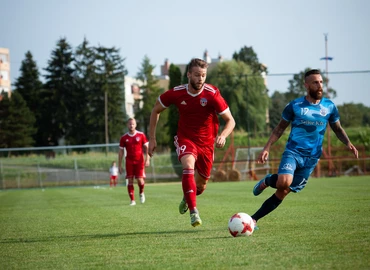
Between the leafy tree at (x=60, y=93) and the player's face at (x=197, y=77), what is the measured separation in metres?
76.2

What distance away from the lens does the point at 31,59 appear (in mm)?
86938

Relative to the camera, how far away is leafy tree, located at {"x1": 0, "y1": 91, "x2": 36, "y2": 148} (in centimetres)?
7412

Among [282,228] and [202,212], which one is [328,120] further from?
[202,212]

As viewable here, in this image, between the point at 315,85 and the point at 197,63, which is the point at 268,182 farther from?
the point at 197,63

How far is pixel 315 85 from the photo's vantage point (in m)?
8.23

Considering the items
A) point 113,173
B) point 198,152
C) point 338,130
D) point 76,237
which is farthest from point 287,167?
point 113,173

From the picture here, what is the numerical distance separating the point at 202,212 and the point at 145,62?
84.6 m

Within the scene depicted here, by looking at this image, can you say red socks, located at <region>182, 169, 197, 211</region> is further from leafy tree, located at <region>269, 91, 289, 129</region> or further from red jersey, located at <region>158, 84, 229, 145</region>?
leafy tree, located at <region>269, 91, 289, 129</region>

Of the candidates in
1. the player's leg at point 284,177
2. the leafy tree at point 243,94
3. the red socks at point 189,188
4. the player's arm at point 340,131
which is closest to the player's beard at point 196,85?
the red socks at point 189,188

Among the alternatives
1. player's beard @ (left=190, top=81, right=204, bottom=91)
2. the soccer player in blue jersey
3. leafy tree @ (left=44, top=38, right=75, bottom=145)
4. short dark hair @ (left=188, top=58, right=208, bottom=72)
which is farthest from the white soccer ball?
leafy tree @ (left=44, top=38, right=75, bottom=145)

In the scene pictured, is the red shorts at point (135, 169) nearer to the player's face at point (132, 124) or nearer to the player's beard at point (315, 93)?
the player's face at point (132, 124)

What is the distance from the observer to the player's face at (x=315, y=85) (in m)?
8.22

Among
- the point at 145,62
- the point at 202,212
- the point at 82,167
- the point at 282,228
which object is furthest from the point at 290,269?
the point at 145,62

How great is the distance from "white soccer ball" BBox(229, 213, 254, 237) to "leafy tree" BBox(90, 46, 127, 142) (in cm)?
7433
